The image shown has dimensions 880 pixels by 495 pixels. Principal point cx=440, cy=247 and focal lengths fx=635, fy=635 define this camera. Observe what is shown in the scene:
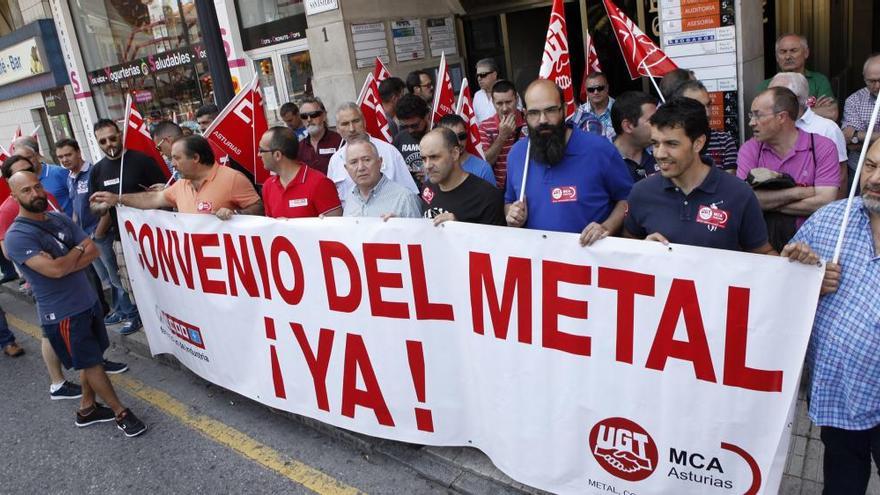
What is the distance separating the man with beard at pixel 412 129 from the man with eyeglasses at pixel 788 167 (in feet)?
8.30

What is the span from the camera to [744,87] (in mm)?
5953

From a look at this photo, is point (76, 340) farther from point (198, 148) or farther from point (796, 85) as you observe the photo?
point (796, 85)

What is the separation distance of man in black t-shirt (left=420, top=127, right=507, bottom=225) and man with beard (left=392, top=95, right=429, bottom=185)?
5.25 feet

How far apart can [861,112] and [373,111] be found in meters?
3.88

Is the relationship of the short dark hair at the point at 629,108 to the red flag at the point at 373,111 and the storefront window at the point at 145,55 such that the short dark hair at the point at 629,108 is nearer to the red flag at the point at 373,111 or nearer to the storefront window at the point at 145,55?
the red flag at the point at 373,111

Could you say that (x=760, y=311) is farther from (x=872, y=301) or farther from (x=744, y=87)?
(x=744, y=87)

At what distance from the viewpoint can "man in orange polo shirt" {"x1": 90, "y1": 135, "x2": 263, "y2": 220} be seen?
14.6 feet

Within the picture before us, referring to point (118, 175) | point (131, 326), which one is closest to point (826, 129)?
point (118, 175)

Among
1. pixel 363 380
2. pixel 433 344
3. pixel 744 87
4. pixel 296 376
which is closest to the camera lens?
pixel 433 344

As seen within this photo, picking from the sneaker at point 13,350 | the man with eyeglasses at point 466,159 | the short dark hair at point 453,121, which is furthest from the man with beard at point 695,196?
the sneaker at point 13,350

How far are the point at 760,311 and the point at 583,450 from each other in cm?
100

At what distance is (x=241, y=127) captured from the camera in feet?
16.9

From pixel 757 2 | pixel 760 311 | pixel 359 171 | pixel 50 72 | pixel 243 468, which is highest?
pixel 50 72

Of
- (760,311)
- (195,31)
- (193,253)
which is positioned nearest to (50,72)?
(195,31)
